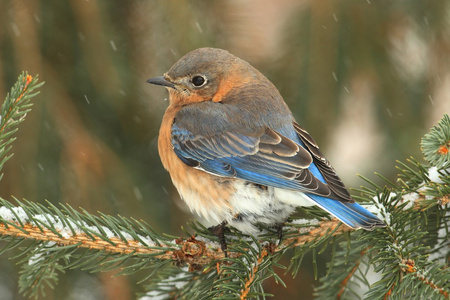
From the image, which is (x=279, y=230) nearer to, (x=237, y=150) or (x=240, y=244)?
(x=240, y=244)

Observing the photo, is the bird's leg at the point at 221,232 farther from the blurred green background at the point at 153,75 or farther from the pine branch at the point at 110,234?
the blurred green background at the point at 153,75

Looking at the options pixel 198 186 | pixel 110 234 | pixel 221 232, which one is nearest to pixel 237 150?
pixel 198 186

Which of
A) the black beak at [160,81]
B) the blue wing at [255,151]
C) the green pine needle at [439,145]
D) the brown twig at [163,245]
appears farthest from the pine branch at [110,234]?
the black beak at [160,81]

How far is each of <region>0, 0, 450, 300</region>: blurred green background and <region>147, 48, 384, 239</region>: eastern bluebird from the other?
176 mm

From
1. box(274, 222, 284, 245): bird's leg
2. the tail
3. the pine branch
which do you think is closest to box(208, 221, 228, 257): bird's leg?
the pine branch

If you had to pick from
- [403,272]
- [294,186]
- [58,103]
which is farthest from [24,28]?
[403,272]

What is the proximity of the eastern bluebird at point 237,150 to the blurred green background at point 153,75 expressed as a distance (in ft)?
0.58

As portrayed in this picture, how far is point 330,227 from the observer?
2.98 metres

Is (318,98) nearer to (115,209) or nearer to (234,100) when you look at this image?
(234,100)

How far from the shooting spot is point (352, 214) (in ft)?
8.82

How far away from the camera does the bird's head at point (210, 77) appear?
153 inches

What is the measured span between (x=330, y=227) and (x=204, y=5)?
1.63 m

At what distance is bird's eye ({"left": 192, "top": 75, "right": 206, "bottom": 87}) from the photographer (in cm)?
397

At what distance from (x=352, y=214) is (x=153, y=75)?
5.68ft
